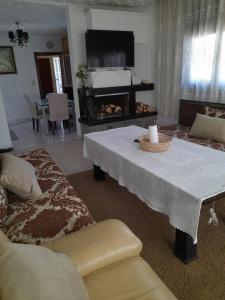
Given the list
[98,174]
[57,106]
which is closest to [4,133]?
[57,106]

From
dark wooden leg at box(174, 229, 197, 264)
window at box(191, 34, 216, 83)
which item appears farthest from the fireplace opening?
dark wooden leg at box(174, 229, 197, 264)

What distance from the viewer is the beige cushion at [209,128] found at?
107 inches

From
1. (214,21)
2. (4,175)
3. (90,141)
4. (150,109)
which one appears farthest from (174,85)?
(4,175)

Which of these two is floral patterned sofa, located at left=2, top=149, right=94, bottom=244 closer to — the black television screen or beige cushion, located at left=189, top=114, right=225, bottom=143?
beige cushion, located at left=189, top=114, right=225, bottom=143

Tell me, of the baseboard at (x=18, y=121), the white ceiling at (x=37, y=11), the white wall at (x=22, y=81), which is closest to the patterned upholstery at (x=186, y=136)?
the white ceiling at (x=37, y=11)

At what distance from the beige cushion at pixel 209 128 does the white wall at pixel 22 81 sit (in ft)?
17.4

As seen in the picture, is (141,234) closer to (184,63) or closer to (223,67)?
(223,67)

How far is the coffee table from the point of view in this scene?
1.36m

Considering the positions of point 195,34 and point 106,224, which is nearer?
point 106,224

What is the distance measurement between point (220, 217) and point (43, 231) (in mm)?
1576

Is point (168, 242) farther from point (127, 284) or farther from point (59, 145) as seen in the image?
point (59, 145)

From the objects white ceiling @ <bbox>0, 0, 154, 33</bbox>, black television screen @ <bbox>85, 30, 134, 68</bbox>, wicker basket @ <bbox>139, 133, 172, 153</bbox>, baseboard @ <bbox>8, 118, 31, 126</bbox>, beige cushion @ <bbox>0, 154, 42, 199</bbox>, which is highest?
white ceiling @ <bbox>0, 0, 154, 33</bbox>

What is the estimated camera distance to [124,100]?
15.2ft

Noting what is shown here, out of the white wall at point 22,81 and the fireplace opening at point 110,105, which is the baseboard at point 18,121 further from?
the fireplace opening at point 110,105
